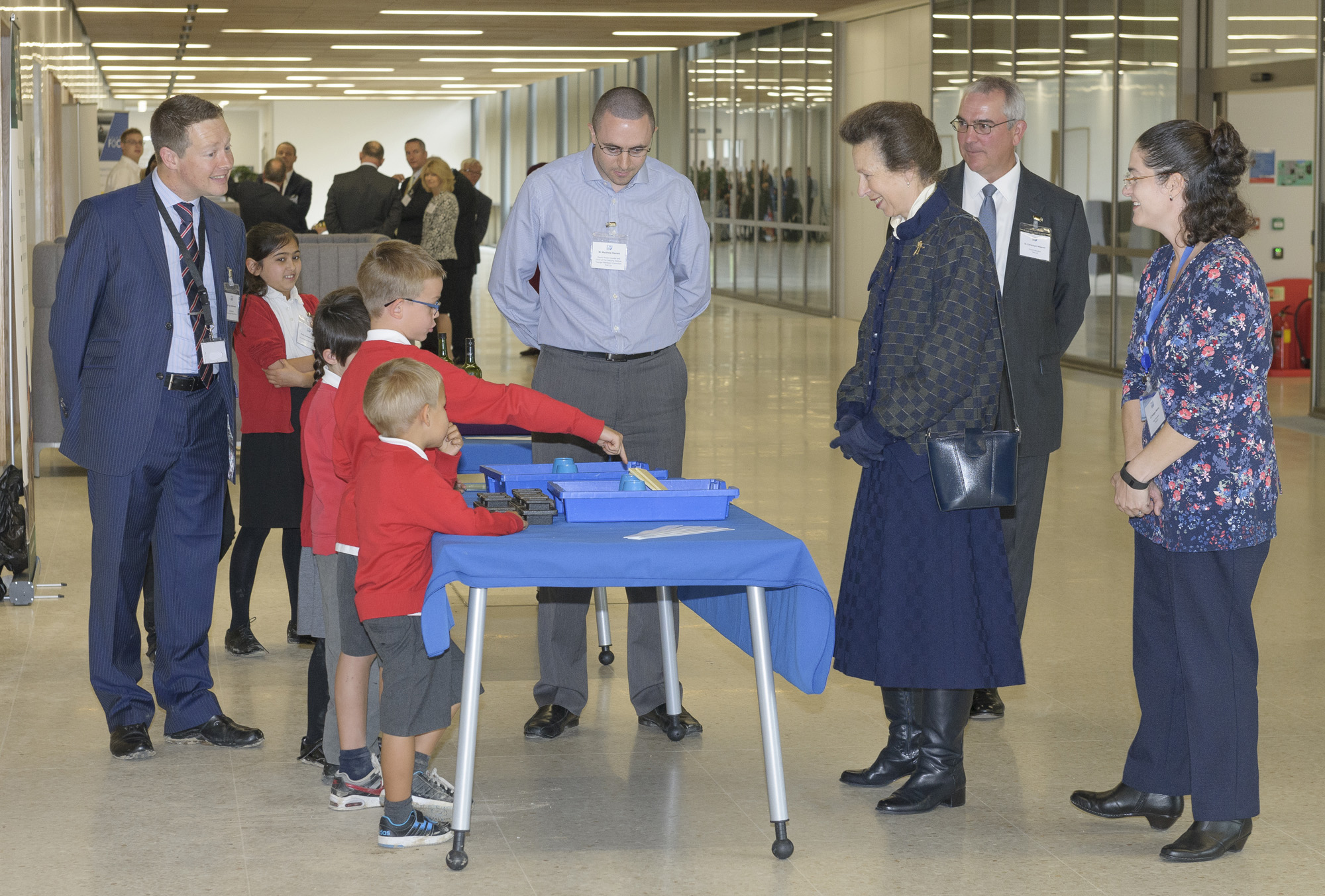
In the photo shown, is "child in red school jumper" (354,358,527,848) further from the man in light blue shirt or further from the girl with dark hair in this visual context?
the girl with dark hair

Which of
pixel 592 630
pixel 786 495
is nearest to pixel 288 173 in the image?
pixel 786 495

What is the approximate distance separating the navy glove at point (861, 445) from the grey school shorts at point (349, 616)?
44.4 inches

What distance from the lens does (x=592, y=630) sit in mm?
5254

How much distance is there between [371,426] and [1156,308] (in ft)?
5.62

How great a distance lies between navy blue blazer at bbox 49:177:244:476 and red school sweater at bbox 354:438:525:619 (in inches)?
38.1

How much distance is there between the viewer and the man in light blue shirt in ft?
13.3

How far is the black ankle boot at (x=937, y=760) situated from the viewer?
337cm

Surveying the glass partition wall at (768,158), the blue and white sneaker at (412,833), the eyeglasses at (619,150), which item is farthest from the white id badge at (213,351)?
the glass partition wall at (768,158)

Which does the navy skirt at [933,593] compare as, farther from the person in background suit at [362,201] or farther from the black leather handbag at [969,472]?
the person in background suit at [362,201]

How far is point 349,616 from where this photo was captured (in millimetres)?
3324

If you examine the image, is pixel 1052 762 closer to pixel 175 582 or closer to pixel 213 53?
pixel 175 582

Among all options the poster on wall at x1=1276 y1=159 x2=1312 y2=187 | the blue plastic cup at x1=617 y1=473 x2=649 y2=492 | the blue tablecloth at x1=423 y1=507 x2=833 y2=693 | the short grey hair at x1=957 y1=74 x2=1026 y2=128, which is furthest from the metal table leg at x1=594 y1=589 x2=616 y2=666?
the poster on wall at x1=1276 y1=159 x2=1312 y2=187

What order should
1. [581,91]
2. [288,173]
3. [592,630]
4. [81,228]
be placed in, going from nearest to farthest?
[81,228] < [592,630] < [288,173] < [581,91]

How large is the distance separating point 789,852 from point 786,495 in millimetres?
4449
